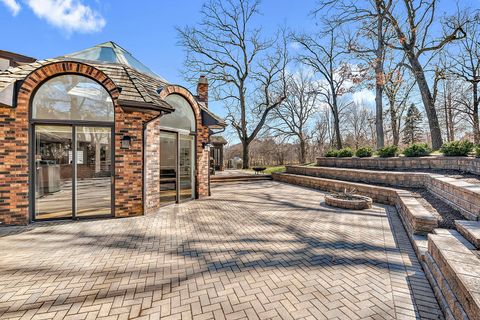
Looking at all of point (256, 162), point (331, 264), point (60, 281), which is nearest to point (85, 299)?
point (60, 281)

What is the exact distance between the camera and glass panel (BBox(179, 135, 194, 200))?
7.93m

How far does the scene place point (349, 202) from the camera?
22.2 feet

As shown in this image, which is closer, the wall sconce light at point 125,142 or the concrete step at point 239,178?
the wall sconce light at point 125,142

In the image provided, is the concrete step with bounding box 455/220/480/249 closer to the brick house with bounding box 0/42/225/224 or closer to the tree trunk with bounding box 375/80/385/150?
the brick house with bounding box 0/42/225/224

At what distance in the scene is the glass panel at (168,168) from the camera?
7.28 m

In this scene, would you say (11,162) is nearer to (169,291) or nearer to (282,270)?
(169,291)

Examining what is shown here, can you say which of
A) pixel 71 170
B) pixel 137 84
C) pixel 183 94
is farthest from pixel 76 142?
pixel 183 94

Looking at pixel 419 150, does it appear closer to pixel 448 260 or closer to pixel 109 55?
pixel 448 260

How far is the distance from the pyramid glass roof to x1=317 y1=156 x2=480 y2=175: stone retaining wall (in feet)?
35.1

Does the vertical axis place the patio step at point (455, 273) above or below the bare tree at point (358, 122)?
below

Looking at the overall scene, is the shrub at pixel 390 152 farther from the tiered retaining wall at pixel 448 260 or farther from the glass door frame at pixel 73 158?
the glass door frame at pixel 73 158

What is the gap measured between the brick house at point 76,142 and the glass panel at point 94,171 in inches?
0.8

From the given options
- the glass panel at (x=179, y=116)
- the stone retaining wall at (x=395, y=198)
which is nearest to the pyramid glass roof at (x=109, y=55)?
the glass panel at (x=179, y=116)

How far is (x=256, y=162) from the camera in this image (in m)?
34.5
